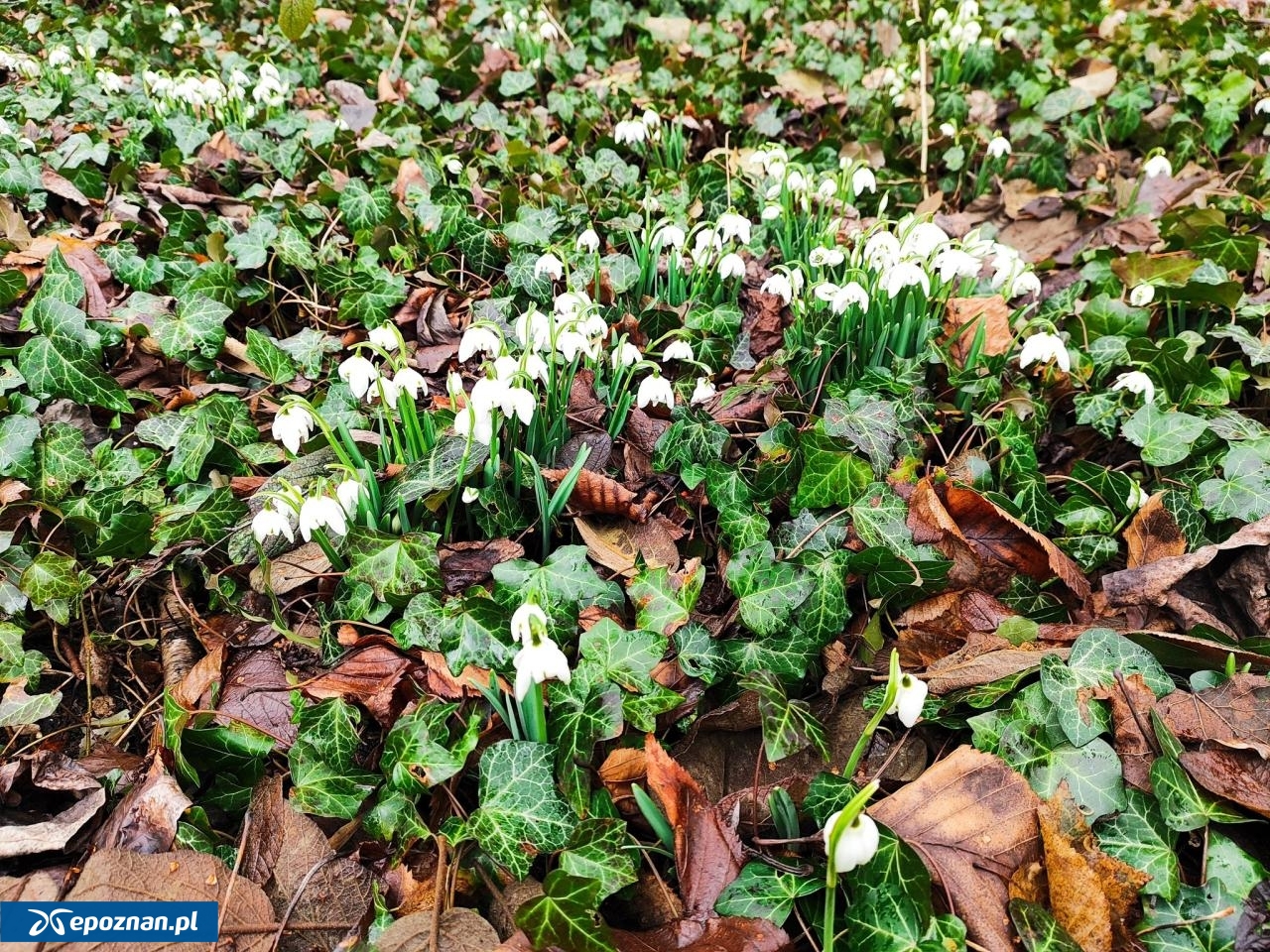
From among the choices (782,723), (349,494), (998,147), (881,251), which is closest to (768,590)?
(782,723)

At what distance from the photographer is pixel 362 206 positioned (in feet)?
8.26

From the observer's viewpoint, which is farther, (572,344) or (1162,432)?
A: (1162,432)

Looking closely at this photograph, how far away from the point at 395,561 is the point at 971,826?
3.40 ft

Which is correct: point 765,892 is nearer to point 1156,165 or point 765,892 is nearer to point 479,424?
point 479,424

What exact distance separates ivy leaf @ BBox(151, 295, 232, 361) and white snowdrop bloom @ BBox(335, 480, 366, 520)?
36.1 inches

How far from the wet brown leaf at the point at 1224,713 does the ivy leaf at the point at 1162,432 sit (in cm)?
61

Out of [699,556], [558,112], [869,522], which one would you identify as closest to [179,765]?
[699,556]

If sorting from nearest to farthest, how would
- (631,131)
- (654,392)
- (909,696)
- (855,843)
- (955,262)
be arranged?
(855,843) < (909,696) < (654,392) < (955,262) < (631,131)

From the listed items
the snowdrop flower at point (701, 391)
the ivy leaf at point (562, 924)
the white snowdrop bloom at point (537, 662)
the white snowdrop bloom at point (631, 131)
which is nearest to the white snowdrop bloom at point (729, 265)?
the snowdrop flower at point (701, 391)

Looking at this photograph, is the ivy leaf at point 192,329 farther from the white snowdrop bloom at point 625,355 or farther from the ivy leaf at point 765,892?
the ivy leaf at point 765,892

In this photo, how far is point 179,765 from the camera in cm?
135

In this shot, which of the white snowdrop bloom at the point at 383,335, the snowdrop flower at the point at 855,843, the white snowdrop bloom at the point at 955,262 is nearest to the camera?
the snowdrop flower at the point at 855,843

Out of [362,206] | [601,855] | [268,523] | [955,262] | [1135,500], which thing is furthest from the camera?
[362,206]

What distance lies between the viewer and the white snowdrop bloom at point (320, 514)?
1.39 m
